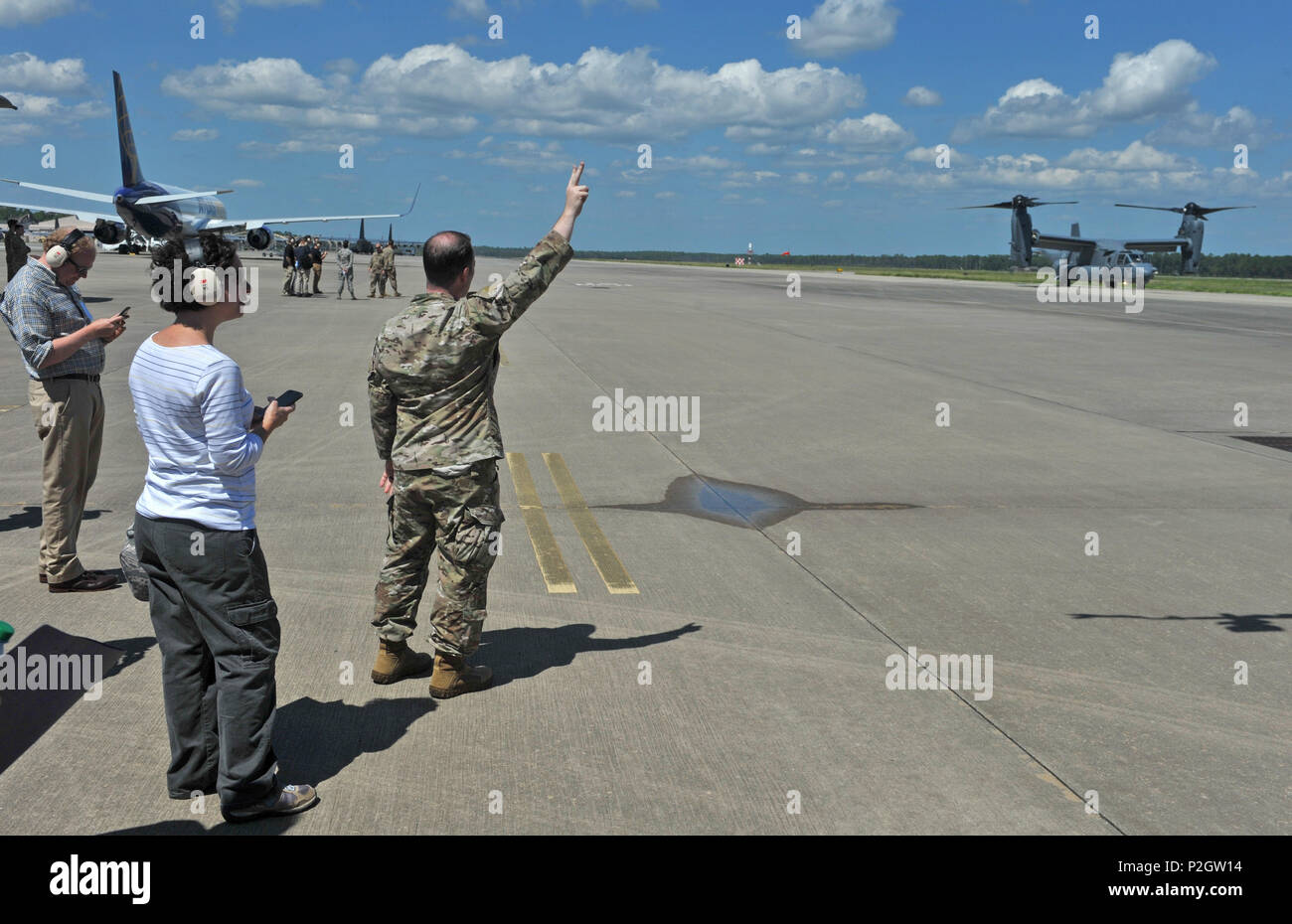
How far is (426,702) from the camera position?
4.69 m

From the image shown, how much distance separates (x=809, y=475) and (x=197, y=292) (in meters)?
6.75

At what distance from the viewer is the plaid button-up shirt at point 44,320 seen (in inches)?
227

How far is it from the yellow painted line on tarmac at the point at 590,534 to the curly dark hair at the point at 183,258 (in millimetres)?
3258

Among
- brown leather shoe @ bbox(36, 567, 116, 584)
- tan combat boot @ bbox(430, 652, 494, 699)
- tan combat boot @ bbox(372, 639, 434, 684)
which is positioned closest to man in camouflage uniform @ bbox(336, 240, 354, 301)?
brown leather shoe @ bbox(36, 567, 116, 584)

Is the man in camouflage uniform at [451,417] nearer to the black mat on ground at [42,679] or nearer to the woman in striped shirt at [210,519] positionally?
the woman in striped shirt at [210,519]

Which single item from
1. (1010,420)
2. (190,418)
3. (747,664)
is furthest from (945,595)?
(1010,420)

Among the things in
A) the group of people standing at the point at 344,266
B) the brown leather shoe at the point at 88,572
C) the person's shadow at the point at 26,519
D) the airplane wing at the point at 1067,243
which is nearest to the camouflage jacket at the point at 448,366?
the brown leather shoe at the point at 88,572

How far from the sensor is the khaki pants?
19.2ft

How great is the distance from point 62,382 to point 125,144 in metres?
46.5

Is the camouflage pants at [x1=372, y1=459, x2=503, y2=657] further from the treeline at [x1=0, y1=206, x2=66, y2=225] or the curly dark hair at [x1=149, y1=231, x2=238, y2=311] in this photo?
the treeline at [x1=0, y1=206, x2=66, y2=225]

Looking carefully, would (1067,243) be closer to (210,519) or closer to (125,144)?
(125,144)

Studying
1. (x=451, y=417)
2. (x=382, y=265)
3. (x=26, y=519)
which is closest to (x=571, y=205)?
(x=451, y=417)

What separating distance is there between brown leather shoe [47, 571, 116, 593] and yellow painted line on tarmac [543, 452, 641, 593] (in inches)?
110
